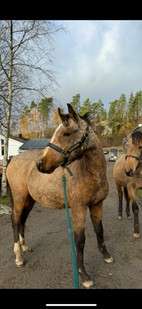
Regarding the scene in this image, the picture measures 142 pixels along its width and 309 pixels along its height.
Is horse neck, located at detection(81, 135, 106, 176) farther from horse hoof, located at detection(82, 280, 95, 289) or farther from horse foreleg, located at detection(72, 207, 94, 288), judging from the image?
horse hoof, located at detection(82, 280, 95, 289)

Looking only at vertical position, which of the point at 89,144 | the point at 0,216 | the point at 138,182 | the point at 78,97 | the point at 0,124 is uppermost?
the point at 78,97

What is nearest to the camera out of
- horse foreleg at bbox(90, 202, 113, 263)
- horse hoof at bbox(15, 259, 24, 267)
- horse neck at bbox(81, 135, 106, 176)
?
horse neck at bbox(81, 135, 106, 176)

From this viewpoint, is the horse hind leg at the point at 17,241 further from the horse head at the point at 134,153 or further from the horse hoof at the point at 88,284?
the horse head at the point at 134,153

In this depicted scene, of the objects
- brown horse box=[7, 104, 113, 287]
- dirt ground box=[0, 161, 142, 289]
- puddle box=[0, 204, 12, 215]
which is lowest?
puddle box=[0, 204, 12, 215]

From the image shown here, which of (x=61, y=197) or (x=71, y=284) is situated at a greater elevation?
(x=61, y=197)

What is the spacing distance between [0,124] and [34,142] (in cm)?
2065

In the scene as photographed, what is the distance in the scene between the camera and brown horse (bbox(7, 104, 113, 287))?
211 centimetres

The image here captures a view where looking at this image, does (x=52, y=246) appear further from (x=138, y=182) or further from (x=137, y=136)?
(x=137, y=136)

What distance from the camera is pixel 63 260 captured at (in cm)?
327

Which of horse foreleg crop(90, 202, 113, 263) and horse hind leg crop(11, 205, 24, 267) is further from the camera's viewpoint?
horse hind leg crop(11, 205, 24, 267)

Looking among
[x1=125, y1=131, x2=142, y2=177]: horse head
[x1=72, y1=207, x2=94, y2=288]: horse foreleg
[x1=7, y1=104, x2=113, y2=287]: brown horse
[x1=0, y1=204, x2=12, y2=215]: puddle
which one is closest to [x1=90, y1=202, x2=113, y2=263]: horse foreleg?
[x1=7, y1=104, x2=113, y2=287]: brown horse

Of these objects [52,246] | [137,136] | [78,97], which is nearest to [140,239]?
[52,246]

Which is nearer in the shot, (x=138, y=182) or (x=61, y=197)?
(x=61, y=197)

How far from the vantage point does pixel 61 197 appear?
9.06ft
